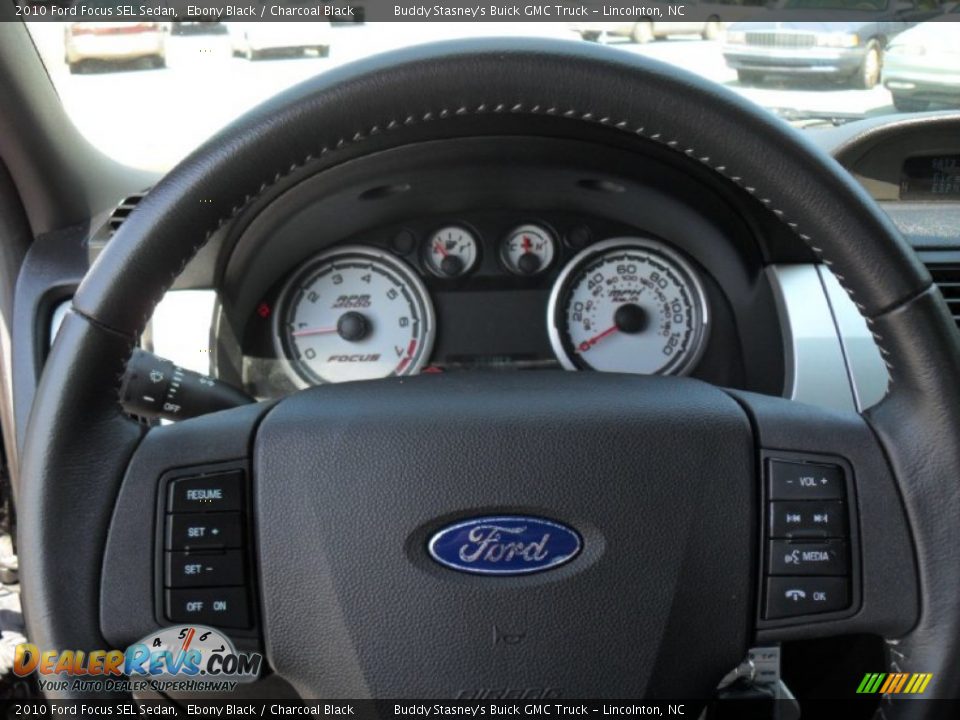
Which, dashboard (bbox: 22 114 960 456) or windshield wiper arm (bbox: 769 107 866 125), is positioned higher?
windshield wiper arm (bbox: 769 107 866 125)

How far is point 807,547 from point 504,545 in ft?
1.17

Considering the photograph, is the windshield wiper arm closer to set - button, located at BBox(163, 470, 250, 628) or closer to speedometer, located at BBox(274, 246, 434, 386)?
speedometer, located at BBox(274, 246, 434, 386)

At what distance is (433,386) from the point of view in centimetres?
145

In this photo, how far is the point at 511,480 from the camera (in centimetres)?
132

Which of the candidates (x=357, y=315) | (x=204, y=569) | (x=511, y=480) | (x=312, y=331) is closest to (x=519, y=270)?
(x=357, y=315)

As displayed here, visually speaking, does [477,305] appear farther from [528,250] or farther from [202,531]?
[202,531]

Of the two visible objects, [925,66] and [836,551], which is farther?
[925,66]

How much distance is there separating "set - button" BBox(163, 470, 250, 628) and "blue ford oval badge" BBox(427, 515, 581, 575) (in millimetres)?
228

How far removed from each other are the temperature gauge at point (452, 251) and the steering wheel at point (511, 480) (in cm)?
119

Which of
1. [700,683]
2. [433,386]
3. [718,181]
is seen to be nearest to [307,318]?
[718,181]

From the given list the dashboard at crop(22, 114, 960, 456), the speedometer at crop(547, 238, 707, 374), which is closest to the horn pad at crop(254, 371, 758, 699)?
the dashboard at crop(22, 114, 960, 456)

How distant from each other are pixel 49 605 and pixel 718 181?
4.73 ft

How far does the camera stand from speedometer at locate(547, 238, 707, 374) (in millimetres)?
2465

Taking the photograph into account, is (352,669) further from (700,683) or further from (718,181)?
(718,181)
